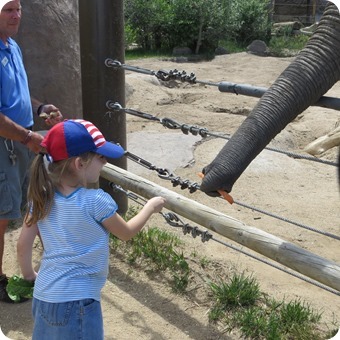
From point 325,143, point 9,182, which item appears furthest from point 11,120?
point 325,143

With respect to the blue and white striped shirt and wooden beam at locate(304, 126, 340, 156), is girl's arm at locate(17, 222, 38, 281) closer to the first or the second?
the blue and white striped shirt

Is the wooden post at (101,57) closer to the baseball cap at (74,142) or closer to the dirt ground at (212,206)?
the dirt ground at (212,206)

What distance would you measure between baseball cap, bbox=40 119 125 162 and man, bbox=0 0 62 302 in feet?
3.12

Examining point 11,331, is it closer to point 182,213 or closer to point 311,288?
point 182,213

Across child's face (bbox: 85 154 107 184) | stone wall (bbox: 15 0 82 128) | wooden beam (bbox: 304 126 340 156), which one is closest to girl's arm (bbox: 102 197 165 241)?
child's face (bbox: 85 154 107 184)

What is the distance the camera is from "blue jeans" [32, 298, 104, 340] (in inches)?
82.8

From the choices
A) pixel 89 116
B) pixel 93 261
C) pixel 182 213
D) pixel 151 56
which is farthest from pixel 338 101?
pixel 151 56

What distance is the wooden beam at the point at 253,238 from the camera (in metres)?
2.30

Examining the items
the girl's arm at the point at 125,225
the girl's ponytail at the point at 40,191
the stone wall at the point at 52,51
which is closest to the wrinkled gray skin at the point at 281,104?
the girl's arm at the point at 125,225

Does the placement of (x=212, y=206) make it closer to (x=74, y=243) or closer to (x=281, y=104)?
(x=281, y=104)

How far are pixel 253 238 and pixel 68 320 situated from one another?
33.3 inches

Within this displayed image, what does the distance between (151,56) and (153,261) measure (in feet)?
40.4

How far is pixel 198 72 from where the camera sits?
12641 mm

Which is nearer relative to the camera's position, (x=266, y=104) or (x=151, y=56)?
(x=266, y=104)
